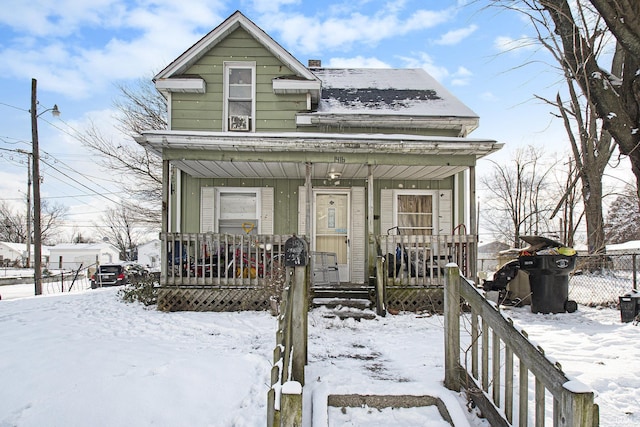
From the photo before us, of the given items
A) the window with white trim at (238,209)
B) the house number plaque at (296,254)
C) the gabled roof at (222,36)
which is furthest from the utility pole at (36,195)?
the house number plaque at (296,254)

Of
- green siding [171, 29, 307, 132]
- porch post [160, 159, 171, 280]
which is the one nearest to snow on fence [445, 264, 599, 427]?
porch post [160, 159, 171, 280]

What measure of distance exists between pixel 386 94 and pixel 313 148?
4181mm

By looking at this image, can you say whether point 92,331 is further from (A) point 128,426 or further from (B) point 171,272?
(A) point 128,426

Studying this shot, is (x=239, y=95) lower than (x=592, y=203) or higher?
higher

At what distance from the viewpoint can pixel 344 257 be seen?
10.0 m

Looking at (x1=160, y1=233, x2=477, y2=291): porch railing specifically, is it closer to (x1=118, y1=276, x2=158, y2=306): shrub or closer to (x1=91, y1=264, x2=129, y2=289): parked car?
(x1=118, y1=276, x2=158, y2=306): shrub

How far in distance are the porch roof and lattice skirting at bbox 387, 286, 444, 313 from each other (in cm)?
249

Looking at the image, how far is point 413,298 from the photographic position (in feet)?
25.8

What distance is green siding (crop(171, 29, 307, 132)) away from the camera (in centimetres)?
989

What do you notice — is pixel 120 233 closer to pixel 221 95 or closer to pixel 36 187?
pixel 36 187

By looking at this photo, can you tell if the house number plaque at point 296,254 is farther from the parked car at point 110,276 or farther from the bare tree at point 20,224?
the bare tree at point 20,224

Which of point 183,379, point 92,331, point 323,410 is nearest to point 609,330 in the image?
point 323,410

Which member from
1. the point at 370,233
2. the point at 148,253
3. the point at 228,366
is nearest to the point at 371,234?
the point at 370,233

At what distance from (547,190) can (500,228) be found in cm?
837
